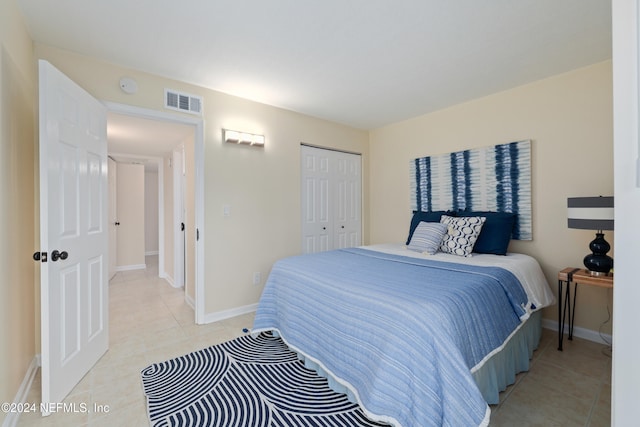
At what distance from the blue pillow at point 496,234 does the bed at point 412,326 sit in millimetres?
251

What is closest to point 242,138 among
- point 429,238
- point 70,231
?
point 70,231

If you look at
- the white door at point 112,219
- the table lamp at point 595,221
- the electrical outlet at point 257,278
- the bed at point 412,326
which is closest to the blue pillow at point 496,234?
the bed at point 412,326

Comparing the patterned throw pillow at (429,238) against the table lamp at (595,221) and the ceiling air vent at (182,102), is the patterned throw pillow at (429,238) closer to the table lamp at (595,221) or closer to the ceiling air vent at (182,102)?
the table lamp at (595,221)

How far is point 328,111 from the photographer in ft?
11.9

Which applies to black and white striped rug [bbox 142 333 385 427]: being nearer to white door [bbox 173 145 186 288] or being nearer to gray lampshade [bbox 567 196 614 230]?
gray lampshade [bbox 567 196 614 230]

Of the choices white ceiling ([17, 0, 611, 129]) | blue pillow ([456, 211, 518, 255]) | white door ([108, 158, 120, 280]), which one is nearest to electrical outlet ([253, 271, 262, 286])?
white ceiling ([17, 0, 611, 129])

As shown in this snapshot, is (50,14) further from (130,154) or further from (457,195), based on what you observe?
(457,195)

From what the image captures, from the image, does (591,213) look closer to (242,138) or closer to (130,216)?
(242,138)

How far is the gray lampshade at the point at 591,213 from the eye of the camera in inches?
79.1

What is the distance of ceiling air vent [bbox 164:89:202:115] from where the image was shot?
2712 millimetres

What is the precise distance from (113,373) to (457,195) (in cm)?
368

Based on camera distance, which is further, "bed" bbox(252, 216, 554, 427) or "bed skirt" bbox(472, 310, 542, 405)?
"bed skirt" bbox(472, 310, 542, 405)

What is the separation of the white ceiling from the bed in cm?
170

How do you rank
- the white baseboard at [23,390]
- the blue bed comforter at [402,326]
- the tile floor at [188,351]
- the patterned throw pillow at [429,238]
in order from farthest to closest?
the patterned throw pillow at [429,238], the tile floor at [188,351], the white baseboard at [23,390], the blue bed comforter at [402,326]
